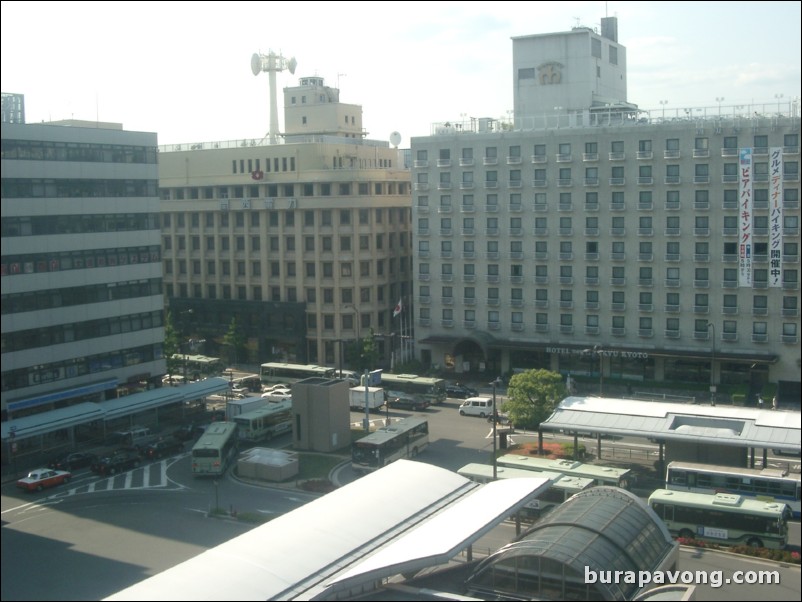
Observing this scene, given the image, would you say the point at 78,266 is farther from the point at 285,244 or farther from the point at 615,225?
the point at 615,225

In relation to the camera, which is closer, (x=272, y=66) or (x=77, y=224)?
(x=77, y=224)

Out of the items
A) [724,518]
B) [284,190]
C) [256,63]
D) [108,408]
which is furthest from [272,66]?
[724,518]

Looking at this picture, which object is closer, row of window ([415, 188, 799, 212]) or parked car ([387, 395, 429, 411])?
row of window ([415, 188, 799, 212])

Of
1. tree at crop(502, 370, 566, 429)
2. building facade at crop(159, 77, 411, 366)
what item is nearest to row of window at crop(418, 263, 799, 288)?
building facade at crop(159, 77, 411, 366)

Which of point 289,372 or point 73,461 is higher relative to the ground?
point 289,372

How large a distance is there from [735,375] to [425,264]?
13.6m

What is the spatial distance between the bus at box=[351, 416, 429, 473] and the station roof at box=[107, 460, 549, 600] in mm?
5646

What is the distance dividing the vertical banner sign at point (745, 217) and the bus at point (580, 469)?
1118cm

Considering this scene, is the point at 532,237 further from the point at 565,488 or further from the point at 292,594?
the point at 292,594

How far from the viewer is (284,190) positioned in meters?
39.3

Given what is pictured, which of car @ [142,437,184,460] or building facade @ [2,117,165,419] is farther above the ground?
building facade @ [2,117,165,419]

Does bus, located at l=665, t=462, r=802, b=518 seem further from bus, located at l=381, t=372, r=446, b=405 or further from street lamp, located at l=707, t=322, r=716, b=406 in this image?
bus, located at l=381, t=372, r=446, b=405

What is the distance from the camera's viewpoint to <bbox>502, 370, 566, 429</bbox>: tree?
26.0m

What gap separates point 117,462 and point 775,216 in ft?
70.9
